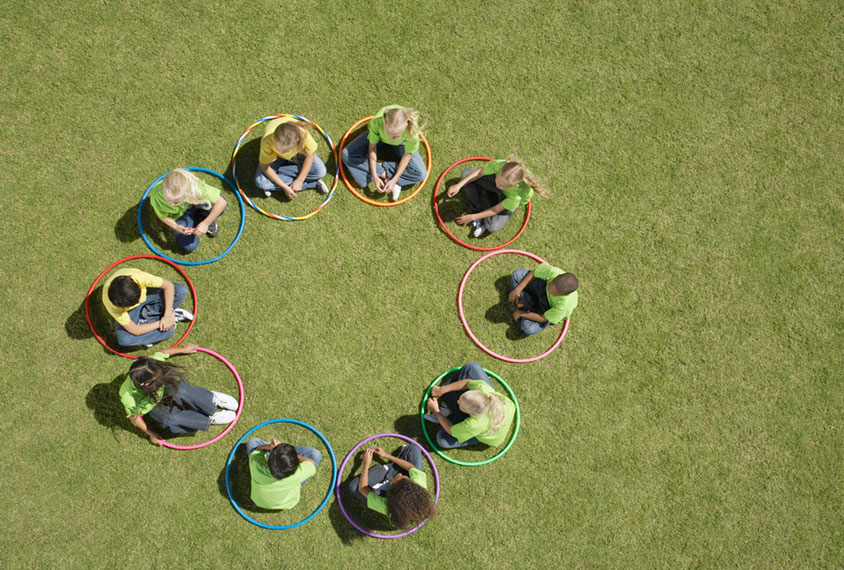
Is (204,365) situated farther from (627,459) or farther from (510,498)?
(627,459)

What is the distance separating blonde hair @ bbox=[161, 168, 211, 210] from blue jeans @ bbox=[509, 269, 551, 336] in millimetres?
4443

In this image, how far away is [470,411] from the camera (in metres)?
6.19

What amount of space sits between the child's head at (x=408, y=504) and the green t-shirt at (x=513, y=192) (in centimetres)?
389

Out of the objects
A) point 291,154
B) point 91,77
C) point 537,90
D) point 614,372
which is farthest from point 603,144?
point 91,77

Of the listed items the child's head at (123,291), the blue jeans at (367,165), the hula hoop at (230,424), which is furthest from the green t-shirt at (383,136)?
the hula hoop at (230,424)

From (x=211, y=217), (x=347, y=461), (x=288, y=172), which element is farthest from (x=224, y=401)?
(x=288, y=172)

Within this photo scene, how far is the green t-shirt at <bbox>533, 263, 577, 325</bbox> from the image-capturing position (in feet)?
22.4

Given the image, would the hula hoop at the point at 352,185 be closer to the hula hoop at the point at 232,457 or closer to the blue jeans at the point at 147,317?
the blue jeans at the point at 147,317

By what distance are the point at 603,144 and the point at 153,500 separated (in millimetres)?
8465

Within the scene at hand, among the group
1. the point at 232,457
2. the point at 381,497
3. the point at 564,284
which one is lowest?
the point at 381,497

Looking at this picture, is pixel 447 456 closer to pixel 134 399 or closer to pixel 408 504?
pixel 408 504

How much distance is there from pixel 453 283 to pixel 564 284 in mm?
1776

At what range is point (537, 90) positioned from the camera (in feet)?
26.6

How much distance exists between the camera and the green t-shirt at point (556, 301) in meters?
6.83
